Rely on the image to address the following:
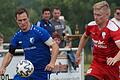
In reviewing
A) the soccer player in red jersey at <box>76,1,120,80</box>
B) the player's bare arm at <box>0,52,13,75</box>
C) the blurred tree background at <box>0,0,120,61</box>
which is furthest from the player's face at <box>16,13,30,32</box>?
the blurred tree background at <box>0,0,120,61</box>

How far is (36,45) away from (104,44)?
142 cm

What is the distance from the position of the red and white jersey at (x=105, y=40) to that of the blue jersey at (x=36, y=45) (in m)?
1.03

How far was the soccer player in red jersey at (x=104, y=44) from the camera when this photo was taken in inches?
407

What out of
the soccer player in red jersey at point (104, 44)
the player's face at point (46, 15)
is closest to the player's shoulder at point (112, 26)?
the soccer player in red jersey at point (104, 44)

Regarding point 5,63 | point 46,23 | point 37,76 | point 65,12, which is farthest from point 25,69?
point 65,12

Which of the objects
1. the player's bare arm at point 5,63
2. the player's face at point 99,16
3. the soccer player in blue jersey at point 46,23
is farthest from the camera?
the soccer player in blue jersey at point 46,23

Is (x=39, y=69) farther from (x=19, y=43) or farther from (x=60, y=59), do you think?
(x=60, y=59)

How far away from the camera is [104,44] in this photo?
416 inches

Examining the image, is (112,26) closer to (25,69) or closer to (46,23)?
(25,69)

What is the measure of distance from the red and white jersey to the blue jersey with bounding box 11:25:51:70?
1.03 m

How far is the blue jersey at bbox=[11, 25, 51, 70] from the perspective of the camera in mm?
11172

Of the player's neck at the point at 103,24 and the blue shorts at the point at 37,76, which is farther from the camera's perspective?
the blue shorts at the point at 37,76

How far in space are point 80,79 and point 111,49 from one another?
15.4 feet

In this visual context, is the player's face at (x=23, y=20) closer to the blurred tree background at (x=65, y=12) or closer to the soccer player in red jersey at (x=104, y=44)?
the soccer player in red jersey at (x=104, y=44)
